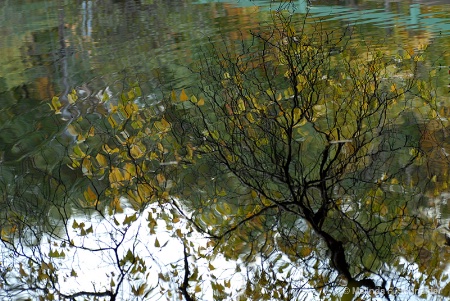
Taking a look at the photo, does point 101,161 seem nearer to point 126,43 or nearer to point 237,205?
point 237,205

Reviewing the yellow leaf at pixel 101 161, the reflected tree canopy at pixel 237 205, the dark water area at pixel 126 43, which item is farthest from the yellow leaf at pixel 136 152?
the dark water area at pixel 126 43

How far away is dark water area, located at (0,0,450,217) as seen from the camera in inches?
244

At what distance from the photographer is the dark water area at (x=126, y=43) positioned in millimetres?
6191

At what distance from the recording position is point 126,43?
8.73 meters

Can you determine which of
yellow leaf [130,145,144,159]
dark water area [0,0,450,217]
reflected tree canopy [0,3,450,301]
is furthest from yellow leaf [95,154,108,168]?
dark water area [0,0,450,217]

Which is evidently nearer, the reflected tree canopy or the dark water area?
the reflected tree canopy

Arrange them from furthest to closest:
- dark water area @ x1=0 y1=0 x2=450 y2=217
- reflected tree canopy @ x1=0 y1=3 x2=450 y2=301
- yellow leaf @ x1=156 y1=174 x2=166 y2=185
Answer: dark water area @ x1=0 y1=0 x2=450 y2=217, yellow leaf @ x1=156 y1=174 x2=166 y2=185, reflected tree canopy @ x1=0 y1=3 x2=450 y2=301

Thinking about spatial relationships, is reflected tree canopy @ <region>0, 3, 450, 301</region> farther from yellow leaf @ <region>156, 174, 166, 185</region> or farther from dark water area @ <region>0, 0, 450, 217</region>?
dark water area @ <region>0, 0, 450, 217</region>

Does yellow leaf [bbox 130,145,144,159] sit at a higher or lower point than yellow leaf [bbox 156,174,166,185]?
higher

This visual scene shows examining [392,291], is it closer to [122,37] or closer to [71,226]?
[71,226]

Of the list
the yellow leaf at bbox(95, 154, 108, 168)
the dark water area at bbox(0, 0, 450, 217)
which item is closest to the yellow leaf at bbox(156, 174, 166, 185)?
the yellow leaf at bbox(95, 154, 108, 168)

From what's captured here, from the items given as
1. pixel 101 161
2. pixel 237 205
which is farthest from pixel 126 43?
pixel 237 205

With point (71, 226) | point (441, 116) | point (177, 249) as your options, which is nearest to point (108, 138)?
point (71, 226)

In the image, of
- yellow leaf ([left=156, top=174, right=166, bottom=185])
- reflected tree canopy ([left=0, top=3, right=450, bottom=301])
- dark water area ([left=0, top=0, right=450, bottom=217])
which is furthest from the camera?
dark water area ([left=0, top=0, right=450, bottom=217])
